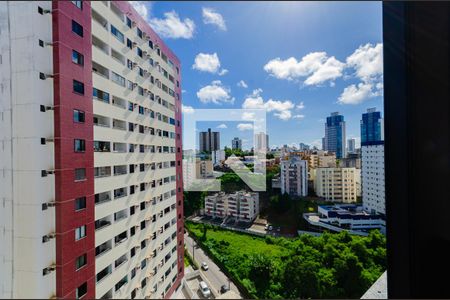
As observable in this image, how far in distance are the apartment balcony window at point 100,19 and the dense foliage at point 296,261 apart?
5.29 feet

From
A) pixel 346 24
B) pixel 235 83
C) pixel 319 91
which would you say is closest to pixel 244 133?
pixel 235 83

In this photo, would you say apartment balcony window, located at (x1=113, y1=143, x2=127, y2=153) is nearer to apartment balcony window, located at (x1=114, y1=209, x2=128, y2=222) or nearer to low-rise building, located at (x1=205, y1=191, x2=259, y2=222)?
apartment balcony window, located at (x1=114, y1=209, x2=128, y2=222)

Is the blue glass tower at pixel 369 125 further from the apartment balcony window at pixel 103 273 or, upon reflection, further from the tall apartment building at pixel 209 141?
the apartment balcony window at pixel 103 273

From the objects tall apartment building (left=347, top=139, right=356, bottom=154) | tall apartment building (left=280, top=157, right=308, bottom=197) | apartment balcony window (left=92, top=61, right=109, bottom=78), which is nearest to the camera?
apartment balcony window (left=92, top=61, right=109, bottom=78)

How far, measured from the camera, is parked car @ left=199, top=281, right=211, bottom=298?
3.37 ft

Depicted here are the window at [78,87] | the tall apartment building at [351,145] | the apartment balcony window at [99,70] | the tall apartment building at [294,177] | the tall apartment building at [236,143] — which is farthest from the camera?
the tall apartment building at [294,177]

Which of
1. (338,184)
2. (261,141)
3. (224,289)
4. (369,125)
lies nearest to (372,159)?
(369,125)

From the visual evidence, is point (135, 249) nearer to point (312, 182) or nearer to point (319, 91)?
point (312, 182)

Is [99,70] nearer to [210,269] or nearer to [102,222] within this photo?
[102,222]

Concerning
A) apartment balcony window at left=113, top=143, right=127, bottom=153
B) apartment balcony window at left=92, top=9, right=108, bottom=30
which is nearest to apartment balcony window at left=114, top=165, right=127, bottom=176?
apartment balcony window at left=113, top=143, right=127, bottom=153

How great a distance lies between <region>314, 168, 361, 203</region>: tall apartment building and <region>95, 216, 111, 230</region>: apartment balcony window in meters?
1.87

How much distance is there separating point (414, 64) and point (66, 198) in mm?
1640

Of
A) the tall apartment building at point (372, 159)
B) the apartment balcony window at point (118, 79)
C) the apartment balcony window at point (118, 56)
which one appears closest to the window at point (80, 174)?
the apartment balcony window at point (118, 79)

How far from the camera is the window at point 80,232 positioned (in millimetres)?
983
